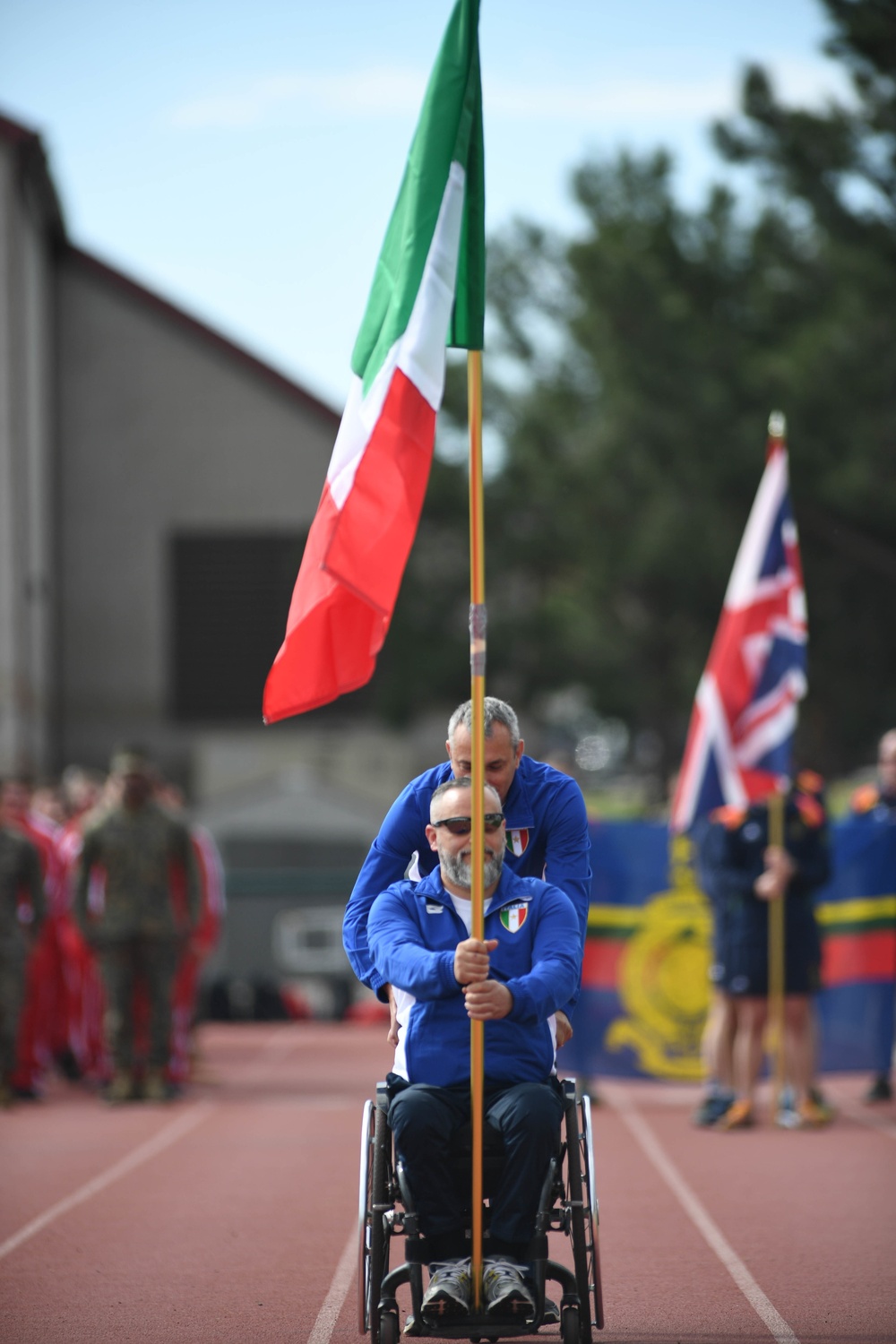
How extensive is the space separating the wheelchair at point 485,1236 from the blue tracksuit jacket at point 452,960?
0.55 feet

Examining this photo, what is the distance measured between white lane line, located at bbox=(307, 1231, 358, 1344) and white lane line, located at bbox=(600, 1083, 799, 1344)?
134cm

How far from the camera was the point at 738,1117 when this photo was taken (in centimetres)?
1105

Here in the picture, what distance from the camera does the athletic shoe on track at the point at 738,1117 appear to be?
11039mm

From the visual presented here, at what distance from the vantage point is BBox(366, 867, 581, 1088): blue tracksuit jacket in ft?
17.3

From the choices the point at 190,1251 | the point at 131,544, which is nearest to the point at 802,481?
the point at 131,544

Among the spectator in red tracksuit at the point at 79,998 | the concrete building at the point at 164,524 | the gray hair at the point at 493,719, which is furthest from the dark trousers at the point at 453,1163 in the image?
the concrete building at the point at 164,524

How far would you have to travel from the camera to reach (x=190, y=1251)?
7492 mm

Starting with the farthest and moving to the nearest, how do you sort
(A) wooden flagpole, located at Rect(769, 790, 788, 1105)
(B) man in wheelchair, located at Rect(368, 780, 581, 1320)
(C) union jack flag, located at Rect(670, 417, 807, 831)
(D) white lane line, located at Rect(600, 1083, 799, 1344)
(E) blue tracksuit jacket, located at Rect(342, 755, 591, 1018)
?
(C) union jack flag, located at Rect(670, 417, 807, 831) → (A) wooden flagpole, located at Rect(769, 790, 788, 1105) → (D) white lane line, located at Rect(600, 1083, 799, 1344) → (E) blue tracksuit jacket, located at Rect(342, 755, 591, 1018) → (B) man in wheelchair, located at Rect(368, 780, 581, 1320)

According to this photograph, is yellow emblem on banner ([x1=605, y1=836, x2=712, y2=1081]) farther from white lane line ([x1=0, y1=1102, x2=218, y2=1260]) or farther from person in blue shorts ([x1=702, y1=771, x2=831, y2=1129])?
white lane line ([x1=0, y1=1102, x2=218, y2=1260])

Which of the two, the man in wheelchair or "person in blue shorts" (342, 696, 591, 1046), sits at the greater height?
"person in blue shorts" (342, 696, 591, 1046)

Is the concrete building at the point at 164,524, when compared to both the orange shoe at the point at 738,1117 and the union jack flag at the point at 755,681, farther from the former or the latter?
the orange shoe at the point at 738,1117

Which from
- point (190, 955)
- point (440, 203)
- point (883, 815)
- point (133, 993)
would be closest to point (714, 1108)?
point (883, 815)

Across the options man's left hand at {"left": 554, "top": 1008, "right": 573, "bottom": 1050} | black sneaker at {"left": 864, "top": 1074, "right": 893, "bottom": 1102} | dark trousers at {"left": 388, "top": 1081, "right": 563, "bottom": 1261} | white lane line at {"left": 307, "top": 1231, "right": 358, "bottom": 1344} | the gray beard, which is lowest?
black sneaker at {"left": 864, "top": 1074, "right": 893, "bottom": 1102}

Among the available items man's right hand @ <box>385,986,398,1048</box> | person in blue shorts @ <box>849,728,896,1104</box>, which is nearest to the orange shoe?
person in blue shorts @ <box>849,728,896,1104</box>
